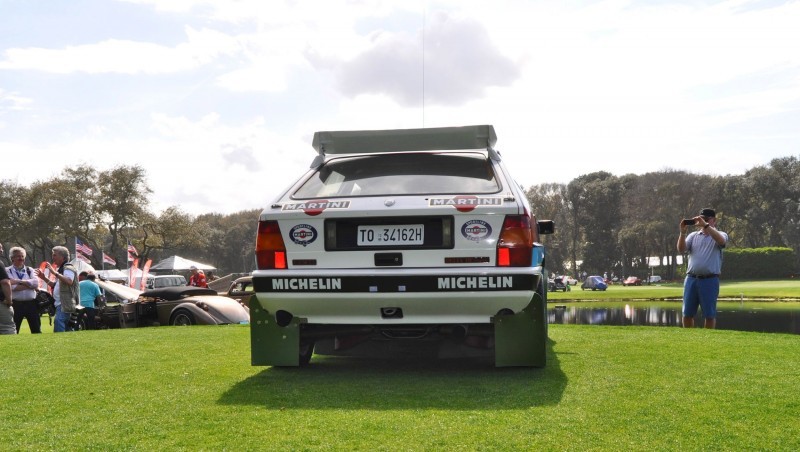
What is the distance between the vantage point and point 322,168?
6.38 m

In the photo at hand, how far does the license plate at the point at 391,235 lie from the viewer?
5.44 meters

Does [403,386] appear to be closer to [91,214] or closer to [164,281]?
[164,281]

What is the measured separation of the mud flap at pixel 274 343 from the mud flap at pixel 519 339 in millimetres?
1537

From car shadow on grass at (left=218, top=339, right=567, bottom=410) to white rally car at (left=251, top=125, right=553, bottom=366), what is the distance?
201 mm

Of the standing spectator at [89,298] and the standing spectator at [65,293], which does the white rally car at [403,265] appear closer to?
the standing spectator at [65,293]

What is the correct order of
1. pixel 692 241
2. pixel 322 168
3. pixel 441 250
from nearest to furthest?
1. pixel 441 250
2. pixel 322 168
3. pixel 692 241

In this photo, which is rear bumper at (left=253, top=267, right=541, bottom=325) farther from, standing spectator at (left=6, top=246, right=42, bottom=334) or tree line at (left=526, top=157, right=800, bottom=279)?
tree line at (left=526, top=157, right=800, bottom=279)

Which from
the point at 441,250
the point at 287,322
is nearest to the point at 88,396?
the point at 287,322

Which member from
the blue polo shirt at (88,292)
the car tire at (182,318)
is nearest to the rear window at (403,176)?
the car tire at (182,318)

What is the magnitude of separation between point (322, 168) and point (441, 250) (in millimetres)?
1493

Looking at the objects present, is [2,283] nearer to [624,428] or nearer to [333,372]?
[333,372]

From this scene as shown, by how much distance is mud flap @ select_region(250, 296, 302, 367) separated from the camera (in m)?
5.97

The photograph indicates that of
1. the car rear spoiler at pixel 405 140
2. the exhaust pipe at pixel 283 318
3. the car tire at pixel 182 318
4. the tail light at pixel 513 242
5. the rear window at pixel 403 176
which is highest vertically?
the car rear spoiler at pixel 405 140

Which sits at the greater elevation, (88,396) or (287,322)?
(287,322)
